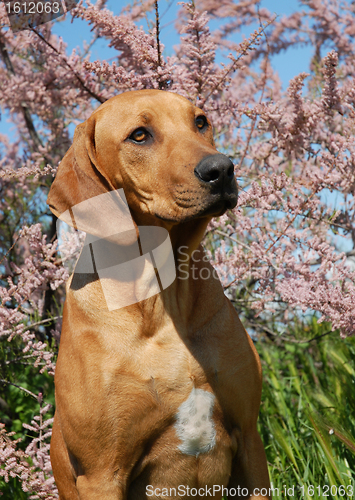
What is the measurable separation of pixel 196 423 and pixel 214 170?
101cm

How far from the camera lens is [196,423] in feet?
6.99

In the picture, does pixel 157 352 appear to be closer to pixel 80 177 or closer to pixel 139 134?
pixel 80 177

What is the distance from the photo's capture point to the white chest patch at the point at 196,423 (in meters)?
2.12

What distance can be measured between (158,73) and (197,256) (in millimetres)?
1453

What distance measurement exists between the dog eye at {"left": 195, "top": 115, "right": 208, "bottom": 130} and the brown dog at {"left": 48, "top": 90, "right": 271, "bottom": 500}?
3 centimetres

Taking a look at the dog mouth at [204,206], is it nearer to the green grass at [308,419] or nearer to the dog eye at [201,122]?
the dog eye at [201,122]

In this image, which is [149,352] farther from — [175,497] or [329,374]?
[329,374]

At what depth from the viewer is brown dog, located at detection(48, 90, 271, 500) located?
6.78 ft

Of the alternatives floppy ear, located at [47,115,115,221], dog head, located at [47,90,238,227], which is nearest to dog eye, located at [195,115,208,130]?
dog head, located at [47,90,238,227]

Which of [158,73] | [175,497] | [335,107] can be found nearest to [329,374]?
[335,107]

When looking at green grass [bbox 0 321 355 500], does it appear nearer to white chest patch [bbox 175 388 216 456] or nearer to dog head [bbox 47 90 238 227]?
white chest patch [bbox 175 388 216 456]

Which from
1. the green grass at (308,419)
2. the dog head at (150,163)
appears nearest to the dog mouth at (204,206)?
the dog head at (150,163)

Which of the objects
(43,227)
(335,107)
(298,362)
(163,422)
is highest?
(335,107)

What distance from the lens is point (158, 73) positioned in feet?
10.9
